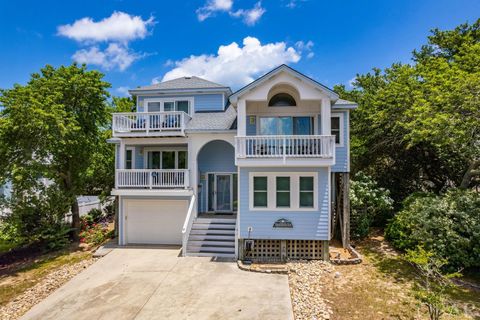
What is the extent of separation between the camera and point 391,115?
576 inches

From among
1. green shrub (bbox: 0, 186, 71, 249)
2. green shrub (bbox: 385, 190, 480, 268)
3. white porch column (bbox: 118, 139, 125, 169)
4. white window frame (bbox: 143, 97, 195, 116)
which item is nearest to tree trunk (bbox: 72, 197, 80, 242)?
green shrub (bbox: 0, 186, 71, 249)

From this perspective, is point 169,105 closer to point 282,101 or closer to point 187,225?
point 282,101

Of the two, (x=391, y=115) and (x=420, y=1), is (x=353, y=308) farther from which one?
(x=420, y=1)

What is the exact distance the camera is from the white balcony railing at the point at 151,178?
13.4m

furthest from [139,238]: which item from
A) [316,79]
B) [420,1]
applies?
[420,1]

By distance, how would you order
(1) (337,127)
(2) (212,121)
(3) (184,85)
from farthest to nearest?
(3) (184,85) < (2) (212,121) < (1) (337,127)

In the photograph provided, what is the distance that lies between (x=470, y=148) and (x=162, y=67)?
19359 millimetres

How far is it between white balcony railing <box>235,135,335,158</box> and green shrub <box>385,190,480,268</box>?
4.68m

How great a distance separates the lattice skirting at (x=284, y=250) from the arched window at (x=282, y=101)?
262 inches

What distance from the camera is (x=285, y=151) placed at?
36.5 ft

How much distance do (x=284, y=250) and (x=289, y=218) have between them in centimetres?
152

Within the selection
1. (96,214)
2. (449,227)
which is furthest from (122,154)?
(449,227)

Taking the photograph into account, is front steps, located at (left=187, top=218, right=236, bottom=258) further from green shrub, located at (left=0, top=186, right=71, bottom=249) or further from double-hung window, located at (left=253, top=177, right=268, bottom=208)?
green shrub, located at (left=0, top=186, right=71, bottom=249)

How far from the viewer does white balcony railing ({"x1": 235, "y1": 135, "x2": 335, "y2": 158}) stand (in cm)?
1088
